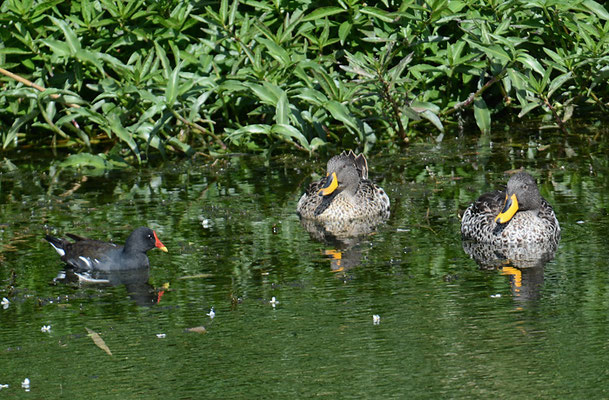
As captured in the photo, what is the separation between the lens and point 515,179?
407 inches

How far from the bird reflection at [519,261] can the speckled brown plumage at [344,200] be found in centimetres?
156

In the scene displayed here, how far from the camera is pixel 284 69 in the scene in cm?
1442

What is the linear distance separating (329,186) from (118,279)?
2.89 m

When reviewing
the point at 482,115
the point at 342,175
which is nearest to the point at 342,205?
the point at 342,175

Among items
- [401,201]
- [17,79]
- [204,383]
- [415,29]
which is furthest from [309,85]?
[204,383]

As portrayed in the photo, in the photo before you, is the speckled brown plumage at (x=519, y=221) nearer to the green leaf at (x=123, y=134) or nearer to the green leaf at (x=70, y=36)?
the green leaf at (x=123, y=134)

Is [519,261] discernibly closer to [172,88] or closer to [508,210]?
[508,210]

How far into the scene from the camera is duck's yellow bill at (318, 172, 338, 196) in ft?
38.1

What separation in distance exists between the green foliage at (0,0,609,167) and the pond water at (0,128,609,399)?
1078 millimetres

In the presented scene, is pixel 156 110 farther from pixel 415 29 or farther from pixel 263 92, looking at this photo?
pixel 415 29

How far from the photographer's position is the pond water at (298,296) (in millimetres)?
6887

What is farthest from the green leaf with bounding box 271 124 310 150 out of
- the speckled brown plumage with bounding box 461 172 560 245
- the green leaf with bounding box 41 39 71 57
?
the speckled brown plumage with bounding box 461 172 560 245

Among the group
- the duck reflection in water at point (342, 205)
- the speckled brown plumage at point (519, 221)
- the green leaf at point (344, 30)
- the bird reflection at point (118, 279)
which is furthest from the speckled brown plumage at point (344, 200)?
the green leaf at point (344, 30)

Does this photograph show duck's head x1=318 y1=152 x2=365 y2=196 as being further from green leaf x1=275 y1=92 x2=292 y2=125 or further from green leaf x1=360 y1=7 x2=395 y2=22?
green leaf x1=360 y1=7 x2=395 y2=22
